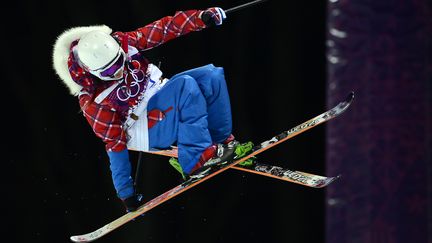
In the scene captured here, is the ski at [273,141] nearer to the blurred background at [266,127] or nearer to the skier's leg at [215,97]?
the skier's leg at [215,97]

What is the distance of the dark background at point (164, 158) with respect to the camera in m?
3.09

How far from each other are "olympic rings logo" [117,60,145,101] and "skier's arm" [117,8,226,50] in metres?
0.07

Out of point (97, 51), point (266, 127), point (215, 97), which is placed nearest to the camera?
point (97, 51)

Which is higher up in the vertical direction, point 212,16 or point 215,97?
point 212,16

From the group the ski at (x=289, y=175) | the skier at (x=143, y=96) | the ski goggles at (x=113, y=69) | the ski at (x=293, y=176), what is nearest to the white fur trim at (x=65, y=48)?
the skier at (x=143, y=96)

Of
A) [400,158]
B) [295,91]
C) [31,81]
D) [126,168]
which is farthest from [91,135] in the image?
[400,158]

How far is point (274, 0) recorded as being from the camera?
3158 millimetres

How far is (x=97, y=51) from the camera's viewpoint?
2.42 m

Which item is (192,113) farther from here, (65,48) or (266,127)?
(266,127)

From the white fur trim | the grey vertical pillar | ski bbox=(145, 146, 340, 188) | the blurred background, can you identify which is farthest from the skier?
the grey vertical pillar

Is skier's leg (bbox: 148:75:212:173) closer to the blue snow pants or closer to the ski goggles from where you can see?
the blue snow pants

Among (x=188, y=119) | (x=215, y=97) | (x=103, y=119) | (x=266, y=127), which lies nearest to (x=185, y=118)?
(x=188, y=119)

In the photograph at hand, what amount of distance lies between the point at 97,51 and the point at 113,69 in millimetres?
80

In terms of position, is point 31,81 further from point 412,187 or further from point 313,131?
point 412,187
